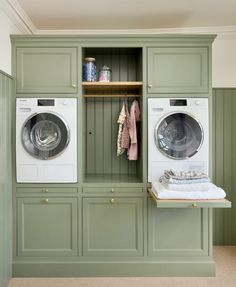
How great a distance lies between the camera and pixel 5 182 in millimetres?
2562

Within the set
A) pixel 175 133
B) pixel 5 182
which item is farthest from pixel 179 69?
pixel 5 182

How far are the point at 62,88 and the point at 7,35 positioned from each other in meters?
0.70

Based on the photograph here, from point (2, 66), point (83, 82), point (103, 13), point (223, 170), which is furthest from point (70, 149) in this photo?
point (223, 170)

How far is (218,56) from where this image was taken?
3355mm

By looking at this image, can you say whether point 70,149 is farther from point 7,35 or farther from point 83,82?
point 7,35

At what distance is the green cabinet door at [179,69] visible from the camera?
2732 mm

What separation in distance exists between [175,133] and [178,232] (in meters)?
0.99

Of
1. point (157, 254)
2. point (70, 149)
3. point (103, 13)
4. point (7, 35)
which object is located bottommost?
point (157, 254)

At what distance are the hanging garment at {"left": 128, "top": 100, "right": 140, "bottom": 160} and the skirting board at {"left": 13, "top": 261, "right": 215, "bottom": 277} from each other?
1100 mm

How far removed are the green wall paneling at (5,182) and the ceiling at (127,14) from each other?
85 cm

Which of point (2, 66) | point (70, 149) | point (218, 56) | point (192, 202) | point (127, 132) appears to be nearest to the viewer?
point (192, 202)

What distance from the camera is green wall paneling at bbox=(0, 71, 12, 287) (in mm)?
2480

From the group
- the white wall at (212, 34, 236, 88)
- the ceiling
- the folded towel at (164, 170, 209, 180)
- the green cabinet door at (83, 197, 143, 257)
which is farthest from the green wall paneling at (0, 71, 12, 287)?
the white wall at (212, 34, 236, 88)

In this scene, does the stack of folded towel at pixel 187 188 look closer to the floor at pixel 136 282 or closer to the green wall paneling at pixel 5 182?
the floor at pixel 136 282
